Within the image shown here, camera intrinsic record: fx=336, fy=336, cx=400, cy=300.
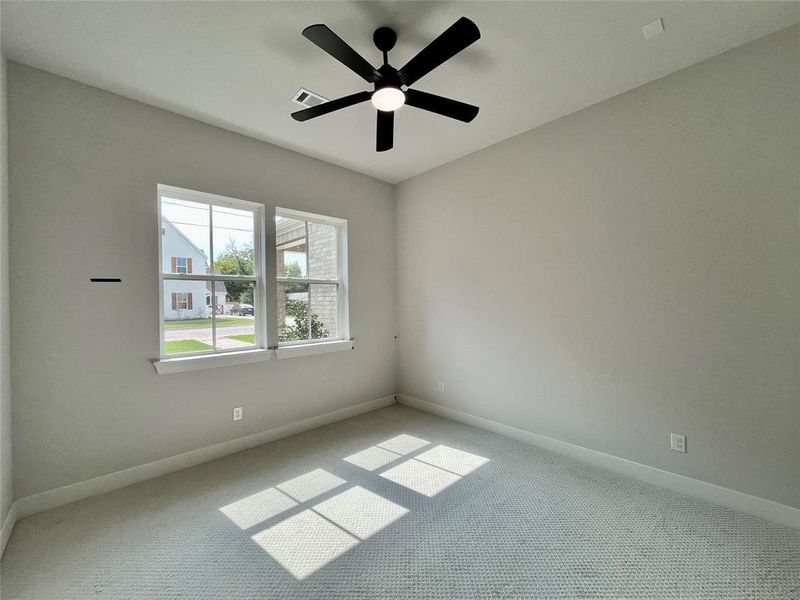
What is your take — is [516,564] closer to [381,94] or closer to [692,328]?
[692,328]

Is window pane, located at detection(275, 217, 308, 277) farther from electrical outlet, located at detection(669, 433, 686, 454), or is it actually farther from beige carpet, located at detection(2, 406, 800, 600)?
electrical outlet, located at detection(669, 433, 686, 454)

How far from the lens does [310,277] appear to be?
11.9 feet

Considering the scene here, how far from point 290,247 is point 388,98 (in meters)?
1.94

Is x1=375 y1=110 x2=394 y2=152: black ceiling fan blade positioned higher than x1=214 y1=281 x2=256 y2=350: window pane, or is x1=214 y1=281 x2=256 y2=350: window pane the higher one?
x1=375 y1=110 x2=394 y2=152: black ceiling fan blade

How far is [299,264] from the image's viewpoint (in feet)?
11.5

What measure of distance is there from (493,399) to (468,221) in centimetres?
182

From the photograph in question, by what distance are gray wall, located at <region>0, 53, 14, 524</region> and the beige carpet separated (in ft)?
0.96

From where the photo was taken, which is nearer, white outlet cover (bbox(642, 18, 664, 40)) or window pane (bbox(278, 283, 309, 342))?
white outlet cover (bbox(642, 18, 664, 40))

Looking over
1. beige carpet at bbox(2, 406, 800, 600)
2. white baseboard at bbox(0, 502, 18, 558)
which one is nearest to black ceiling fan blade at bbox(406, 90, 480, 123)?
beige carpet at bbox(2, 406, 800, 600)

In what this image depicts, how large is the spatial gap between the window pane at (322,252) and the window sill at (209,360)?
0.99 m

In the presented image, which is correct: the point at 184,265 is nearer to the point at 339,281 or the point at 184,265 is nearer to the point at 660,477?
the point at 339,281

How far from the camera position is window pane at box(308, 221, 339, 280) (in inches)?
143

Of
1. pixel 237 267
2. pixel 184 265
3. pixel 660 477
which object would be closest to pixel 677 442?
pixel 660 477

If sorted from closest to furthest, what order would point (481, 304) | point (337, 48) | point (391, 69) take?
1. point (337, 48)
2. point (391, 69)
3. point (481, 304)
